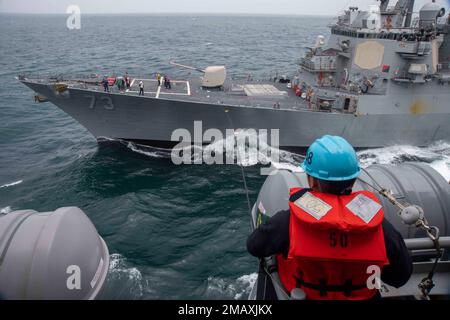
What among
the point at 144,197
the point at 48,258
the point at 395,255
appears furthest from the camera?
the point at 144,197

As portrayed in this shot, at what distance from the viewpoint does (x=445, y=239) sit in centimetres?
338

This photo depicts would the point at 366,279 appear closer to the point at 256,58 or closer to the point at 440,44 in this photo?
the point at 440,44

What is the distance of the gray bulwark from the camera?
9.51 feet

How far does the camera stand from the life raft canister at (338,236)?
7.95 ft

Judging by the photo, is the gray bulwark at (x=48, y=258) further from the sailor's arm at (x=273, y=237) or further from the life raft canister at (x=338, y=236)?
the life raft canister at (x=338, y=236)

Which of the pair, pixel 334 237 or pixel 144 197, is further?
pixel 144 197

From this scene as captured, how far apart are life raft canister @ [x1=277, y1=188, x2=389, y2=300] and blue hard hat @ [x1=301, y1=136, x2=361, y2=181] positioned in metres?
0.17

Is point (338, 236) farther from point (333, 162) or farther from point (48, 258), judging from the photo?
point (48, 258)

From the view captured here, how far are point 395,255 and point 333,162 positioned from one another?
883mm

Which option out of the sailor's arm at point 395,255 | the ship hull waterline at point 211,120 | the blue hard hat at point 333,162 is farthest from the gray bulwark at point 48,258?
the ship hull waterline at point 211,120

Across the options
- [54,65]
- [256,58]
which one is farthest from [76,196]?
[256,58]

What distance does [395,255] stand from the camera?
2.69 meters

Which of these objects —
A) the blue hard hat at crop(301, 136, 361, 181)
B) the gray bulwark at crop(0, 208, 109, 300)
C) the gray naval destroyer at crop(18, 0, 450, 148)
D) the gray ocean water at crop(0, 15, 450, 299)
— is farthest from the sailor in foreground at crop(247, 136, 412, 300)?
the gray naval destroyer at crop(18, 0, 450, 148)

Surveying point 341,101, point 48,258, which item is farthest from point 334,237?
point 341,101
